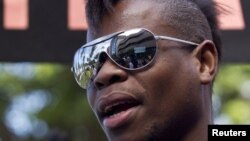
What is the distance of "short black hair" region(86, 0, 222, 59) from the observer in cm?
175

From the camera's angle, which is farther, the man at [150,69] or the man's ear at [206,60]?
the man's ear at [206,60]

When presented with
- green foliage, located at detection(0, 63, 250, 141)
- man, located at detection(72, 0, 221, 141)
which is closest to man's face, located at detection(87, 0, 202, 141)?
man, located at detection(72, 0, 221, 141)

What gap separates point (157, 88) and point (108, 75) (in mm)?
130

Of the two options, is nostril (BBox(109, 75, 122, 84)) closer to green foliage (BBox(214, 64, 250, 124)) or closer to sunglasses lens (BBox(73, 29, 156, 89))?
sunglasses lens (BBox(73, 29, 156, 89))

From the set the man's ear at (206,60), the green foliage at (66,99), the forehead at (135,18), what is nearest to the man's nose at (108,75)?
the forehead at (135,18)

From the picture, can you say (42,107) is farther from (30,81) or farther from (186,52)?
(186,52)

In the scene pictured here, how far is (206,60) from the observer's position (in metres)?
1.78

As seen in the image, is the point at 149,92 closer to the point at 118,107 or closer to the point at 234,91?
the point at 118,107

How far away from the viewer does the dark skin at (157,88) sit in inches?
62.9

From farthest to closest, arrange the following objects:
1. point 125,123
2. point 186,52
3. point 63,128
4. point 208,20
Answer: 1. point 63,128
2. point 208,20
3. point 186,52
4. point 125,123

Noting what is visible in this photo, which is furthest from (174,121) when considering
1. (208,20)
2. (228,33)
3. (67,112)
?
(67,112)

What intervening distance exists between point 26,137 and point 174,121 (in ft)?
15.5

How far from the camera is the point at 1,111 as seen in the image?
6098 millimetres

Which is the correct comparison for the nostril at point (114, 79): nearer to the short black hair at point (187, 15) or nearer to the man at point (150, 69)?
the man at point (150, 69)
